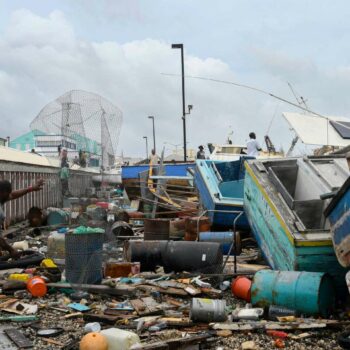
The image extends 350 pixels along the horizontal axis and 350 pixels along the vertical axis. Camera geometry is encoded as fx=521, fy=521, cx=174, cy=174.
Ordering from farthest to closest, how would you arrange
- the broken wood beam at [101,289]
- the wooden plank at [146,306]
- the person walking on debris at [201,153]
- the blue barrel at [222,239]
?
the person walking on debris at [201,153], the blue barrel at [222,239], the broken wood beam at [101,289], the wooden plank at [146,306]

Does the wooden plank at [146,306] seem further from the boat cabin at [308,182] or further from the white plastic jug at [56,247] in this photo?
the white plastic jug at [56,247]

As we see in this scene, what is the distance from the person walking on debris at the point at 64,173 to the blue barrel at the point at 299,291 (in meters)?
10.6

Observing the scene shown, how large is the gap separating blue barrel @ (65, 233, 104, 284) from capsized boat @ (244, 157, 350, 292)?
2257 mm

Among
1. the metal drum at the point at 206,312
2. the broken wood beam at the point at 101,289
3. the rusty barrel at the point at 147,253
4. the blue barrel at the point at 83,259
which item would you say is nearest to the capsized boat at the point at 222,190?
the rusty barrel at the point at 147,253

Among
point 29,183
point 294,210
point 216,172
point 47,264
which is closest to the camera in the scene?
point 294,210

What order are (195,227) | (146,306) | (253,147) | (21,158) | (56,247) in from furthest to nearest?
(21,158) → (253,147) → (195,227) → (56,247) → (146,306)

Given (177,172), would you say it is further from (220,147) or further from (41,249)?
(41,249)

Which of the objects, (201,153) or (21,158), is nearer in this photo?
(21,158)

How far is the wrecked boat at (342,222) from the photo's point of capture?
15.1ft

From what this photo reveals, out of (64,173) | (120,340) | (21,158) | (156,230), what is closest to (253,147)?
(64,173)

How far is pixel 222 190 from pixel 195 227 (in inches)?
74.1

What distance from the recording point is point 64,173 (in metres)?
16.0

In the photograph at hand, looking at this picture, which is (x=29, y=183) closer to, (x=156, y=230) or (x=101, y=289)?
(x=156, y=230)

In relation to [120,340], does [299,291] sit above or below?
above
